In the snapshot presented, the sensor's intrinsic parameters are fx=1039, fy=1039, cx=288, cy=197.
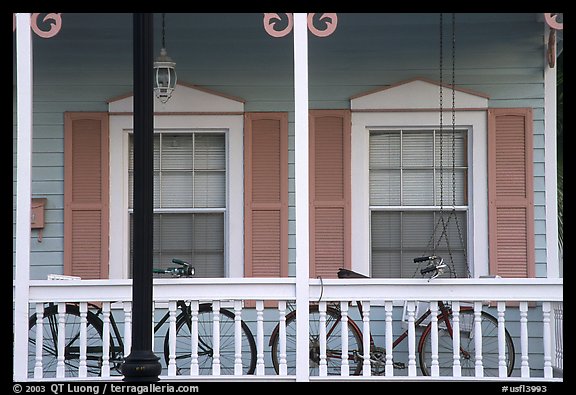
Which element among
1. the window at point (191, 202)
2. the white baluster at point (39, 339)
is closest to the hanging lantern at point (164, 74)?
the window at point (191, 202)

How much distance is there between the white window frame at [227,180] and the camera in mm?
9547

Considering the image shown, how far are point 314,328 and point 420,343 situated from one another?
1162 mm

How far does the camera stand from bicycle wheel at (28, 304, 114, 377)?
874 centimetres

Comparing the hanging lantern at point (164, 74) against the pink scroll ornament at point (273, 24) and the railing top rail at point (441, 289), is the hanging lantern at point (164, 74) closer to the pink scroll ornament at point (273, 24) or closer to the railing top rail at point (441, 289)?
the pink scroll ornament at point (273, 24)

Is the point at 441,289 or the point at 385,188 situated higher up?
the point at 385,188

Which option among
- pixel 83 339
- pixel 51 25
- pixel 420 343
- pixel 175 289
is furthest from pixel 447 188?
pixel 51 25

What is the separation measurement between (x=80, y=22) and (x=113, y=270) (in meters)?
2.28

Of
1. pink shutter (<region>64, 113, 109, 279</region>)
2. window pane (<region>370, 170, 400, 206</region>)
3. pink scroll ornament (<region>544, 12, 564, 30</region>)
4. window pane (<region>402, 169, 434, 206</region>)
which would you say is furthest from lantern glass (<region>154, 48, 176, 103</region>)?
pink scroll ornament (<region>544, 12, 564, 30</region>)

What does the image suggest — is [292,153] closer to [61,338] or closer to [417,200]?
[417,200]

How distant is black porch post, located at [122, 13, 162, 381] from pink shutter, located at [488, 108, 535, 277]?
4.67 m

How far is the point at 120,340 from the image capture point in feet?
28.9

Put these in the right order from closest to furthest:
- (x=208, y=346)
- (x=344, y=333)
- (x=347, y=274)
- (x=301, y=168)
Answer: (x=301, y=168), (x=344, y=333), (x=347, y=274), (x=208, y=346)
